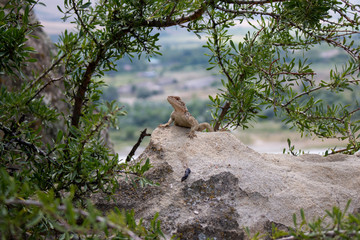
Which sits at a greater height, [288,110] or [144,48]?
[144,48]

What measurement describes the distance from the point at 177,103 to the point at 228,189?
115 cm

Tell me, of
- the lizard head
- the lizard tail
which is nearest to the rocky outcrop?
the lizard tail

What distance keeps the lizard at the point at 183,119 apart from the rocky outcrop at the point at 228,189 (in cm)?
28

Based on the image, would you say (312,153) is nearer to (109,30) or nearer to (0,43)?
(109,30)

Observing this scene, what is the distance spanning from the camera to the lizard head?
10.4 feet

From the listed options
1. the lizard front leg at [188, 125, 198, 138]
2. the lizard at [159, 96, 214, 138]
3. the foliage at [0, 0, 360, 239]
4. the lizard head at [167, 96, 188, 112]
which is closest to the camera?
the foliage at [0, 0, 360, 239]

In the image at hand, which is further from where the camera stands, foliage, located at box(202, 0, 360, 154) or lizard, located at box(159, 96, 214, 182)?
lizard, located at box(159, 96, 214, 182)

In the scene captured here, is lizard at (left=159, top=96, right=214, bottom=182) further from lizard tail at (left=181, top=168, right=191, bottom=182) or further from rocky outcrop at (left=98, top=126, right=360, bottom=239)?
lizard tail at (left=181, top=168, right=191, bottom=182)

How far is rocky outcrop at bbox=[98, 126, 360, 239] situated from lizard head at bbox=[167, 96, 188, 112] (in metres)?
0.45

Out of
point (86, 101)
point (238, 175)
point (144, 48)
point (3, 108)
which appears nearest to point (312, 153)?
point (238, 175)

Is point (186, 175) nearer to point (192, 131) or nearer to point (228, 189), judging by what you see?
point (228, 189)

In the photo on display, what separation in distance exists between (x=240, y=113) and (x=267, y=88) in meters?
0.30

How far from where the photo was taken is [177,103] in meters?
3.25

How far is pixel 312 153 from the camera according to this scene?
300 centimetres
